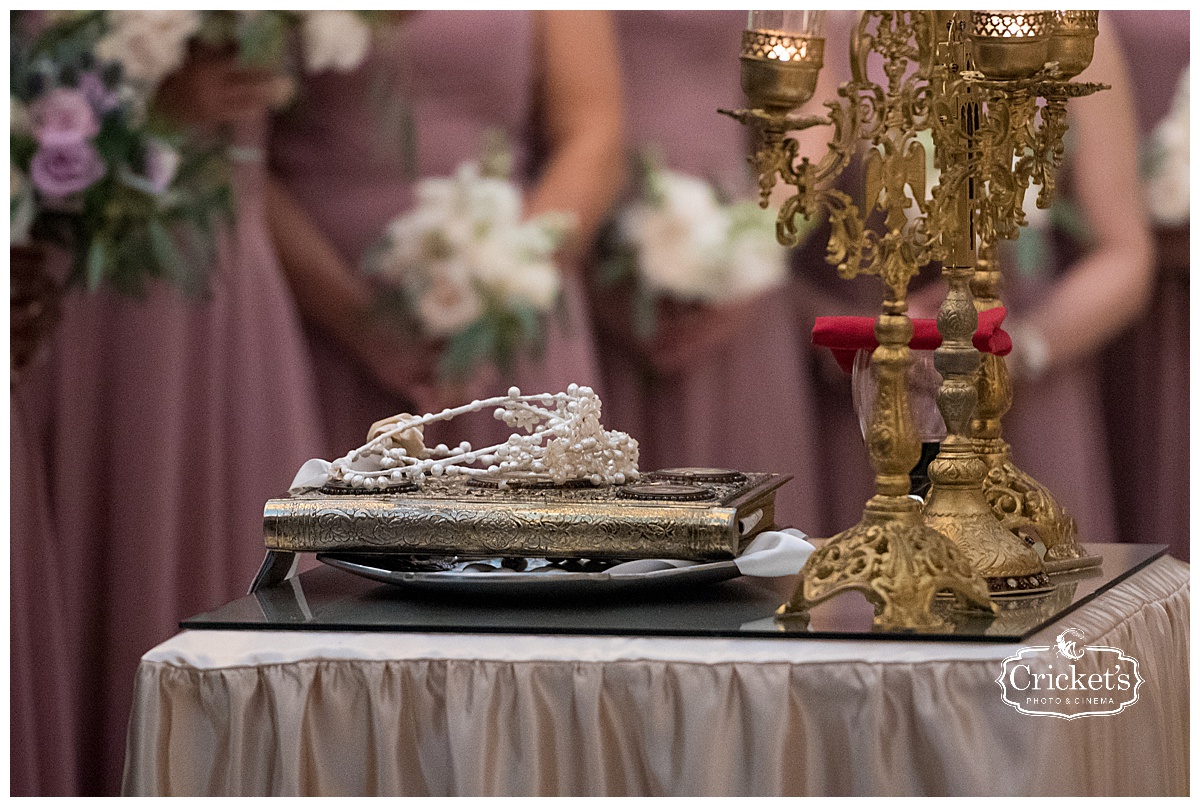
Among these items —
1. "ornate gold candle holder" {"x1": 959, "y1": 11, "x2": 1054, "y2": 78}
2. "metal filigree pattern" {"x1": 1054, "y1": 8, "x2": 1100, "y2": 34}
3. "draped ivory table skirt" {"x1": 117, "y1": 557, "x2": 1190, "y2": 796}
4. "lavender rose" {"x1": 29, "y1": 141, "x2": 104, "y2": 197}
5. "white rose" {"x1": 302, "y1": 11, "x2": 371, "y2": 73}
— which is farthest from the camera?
"white rose" {"x1": 302, "y1": 11, "x2": 371, "y2": 73}

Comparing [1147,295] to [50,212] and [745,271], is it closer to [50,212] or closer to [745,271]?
[745,271]

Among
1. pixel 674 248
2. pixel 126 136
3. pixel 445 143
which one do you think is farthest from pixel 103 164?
pixel 674 248

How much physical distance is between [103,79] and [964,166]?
1.92 meters

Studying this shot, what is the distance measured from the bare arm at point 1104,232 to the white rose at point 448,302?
1.01 meters

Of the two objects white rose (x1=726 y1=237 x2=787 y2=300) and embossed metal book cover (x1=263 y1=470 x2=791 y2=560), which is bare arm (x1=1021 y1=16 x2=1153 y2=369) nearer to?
white rose (x1=726 y1=237 x2=787 y2=300)

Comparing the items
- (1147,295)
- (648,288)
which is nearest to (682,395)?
(648,288)

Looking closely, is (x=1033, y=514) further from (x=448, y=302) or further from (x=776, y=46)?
(x=448, y=302)

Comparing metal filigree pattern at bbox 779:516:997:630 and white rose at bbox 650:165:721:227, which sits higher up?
white rose at bbox 650:165:721:227

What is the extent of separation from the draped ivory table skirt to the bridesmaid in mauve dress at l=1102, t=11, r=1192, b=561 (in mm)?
1624

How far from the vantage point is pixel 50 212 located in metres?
2.97

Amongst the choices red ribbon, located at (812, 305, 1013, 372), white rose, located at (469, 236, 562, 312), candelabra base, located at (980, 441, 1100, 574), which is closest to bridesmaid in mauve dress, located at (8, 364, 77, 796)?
white rose, located at (469, 236, 562, 312)

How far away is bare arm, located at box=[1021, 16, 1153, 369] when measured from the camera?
9.91 feet

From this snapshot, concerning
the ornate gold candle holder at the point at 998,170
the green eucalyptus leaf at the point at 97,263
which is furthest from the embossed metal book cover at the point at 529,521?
→ the green eucalyptus leaf at the point at 97,263

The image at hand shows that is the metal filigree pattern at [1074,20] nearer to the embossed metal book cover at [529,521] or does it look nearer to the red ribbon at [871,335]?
the red ribbon at [871,335]
